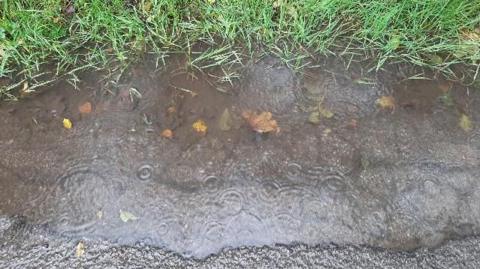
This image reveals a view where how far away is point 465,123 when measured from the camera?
2.66 m

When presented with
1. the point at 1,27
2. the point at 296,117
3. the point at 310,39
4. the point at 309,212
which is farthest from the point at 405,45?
the point at 1,27

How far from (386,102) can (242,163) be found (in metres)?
0.96

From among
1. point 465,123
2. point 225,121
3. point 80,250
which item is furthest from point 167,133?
point 465,123

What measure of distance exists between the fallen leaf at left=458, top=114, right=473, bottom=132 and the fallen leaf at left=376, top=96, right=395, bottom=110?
392 millimetres

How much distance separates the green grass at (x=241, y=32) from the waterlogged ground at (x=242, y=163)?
0.15 metres

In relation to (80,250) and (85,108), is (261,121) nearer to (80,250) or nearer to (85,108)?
(85,108)

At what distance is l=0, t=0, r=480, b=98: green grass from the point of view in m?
2.87

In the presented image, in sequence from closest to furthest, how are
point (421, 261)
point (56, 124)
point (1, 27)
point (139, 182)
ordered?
point (421, 261), point (139, 182), point (56, 124), point (1, 27)

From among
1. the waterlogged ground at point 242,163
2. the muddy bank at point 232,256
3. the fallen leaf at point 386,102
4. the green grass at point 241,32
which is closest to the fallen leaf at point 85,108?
the waterlogged ground at point 242,163

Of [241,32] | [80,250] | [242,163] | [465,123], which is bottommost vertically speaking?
[80,250]

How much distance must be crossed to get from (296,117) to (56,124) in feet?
4.57

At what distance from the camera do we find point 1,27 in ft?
9.31

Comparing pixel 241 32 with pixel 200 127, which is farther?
pixel 241 32

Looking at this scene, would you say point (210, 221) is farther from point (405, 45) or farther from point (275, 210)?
point (405, 45)
